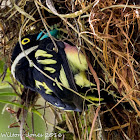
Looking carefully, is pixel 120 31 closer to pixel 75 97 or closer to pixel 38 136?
pixel 75 97

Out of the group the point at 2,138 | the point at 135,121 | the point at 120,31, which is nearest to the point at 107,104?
the point at 135,121

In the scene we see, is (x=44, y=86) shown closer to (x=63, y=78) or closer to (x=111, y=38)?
(x=63, y=78)

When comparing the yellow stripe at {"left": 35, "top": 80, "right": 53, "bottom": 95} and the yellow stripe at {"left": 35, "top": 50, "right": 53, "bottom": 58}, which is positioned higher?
the yellow stripe at {"left": 35, "top": 50, "right": 53, "bottom": 58}

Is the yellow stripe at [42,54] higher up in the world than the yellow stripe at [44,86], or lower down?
higher up

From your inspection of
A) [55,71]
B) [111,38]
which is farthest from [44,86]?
[111,38]

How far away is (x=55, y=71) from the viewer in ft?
1.48

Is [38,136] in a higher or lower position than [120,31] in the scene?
lower

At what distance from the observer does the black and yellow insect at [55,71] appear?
45 centimetres

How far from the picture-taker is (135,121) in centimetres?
53

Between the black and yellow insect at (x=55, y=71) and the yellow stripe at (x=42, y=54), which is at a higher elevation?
the yellow stripe at (x=42, y=54)

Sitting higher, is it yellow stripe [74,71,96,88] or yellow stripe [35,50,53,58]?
Result: yellow stripe [35,50,53,58]

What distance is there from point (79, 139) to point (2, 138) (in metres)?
0.31

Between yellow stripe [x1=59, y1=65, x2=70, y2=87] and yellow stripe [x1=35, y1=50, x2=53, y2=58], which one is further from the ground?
yellow stripe [x1=35, y1=50, x2=53, y2=58]

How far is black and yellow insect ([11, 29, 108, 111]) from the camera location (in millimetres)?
449
